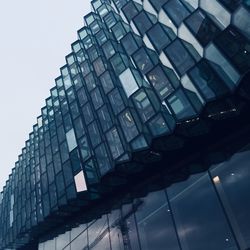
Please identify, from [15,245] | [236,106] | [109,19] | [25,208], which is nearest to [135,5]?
[109,19]

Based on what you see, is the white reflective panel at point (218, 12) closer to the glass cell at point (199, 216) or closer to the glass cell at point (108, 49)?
the glass cell at point (199, 216)

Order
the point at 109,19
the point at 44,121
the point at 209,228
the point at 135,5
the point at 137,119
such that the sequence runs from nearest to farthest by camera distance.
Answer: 1. the point at 209,228
2. the point at 137,119
3. the point at 135,5
4. the point at 109,19
5. the point at 44,121

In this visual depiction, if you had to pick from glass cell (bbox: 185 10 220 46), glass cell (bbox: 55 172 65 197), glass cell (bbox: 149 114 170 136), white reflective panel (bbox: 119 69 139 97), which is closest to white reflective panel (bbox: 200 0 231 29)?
glass cell (bbox: 185 10 220 46)

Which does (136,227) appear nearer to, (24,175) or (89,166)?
(89,166)

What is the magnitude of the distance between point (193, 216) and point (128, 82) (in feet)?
33.8

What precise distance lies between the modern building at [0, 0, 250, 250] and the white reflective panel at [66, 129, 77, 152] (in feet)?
0.46

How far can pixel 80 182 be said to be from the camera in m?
25.7

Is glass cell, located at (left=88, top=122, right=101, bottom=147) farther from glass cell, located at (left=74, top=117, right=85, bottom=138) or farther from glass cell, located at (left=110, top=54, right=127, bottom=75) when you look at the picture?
glass cell, located at (left=110, top=54, right=127, bottom=75)

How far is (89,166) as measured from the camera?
25125 millimetres

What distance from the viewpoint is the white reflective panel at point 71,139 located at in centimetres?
2894

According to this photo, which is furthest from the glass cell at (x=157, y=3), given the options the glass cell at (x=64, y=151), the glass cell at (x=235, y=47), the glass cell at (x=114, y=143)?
the glass cell at (x=64, y=151)

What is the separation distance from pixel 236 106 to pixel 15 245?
3629 centimetres

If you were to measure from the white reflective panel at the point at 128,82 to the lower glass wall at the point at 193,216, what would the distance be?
7.19m

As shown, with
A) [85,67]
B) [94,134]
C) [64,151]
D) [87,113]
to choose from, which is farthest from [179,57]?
[64,151]
